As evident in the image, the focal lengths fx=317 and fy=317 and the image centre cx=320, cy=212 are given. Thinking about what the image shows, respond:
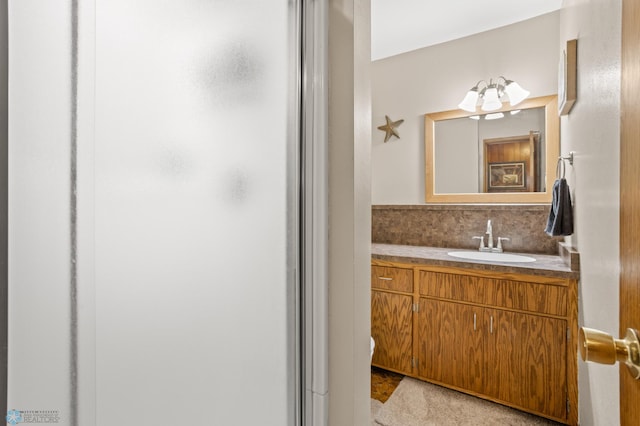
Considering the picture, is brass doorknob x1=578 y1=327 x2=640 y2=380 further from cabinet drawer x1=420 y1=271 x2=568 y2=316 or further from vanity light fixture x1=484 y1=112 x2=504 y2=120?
vanity light fixture x1=484 y1=112 x2=504 y2=120

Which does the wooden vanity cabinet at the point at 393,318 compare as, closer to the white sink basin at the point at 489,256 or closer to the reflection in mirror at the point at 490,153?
the white sink basin at the point at 489,256

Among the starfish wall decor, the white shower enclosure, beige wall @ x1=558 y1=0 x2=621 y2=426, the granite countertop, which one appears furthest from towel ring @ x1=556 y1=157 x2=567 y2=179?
the white shower enclosure

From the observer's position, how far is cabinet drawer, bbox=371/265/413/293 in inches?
87.0

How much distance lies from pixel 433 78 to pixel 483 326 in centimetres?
201

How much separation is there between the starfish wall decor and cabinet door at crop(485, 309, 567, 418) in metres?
1.69

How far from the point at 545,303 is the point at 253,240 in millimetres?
1788

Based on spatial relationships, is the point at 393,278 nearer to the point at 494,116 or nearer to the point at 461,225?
the point at 461,225

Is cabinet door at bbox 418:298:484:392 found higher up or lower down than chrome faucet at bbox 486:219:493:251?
lower down

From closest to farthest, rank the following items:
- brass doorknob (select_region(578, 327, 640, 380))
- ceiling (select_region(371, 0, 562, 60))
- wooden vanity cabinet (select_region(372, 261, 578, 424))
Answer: brass doorknob (select_region(578, 327, 640, 380)), wooden vanity cabinet (select_region(372, 261, 578, 424)), ceiling (select_region(371, 0, 562, 60))

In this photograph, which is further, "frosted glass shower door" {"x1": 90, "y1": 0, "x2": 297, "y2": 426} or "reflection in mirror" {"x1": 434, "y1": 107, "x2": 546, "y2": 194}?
"reflection in mirror" {"x1": 434, "y1": 107, "x2": 546, "y2": 194}

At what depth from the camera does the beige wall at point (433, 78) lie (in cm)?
230

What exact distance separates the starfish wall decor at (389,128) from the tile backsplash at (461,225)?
0.65m

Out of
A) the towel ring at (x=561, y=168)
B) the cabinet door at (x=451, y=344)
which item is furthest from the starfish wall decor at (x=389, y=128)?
the cabinet door at (x=451, y=344)

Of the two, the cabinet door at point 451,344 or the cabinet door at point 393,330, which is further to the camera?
the cabinet door at point 393,330
